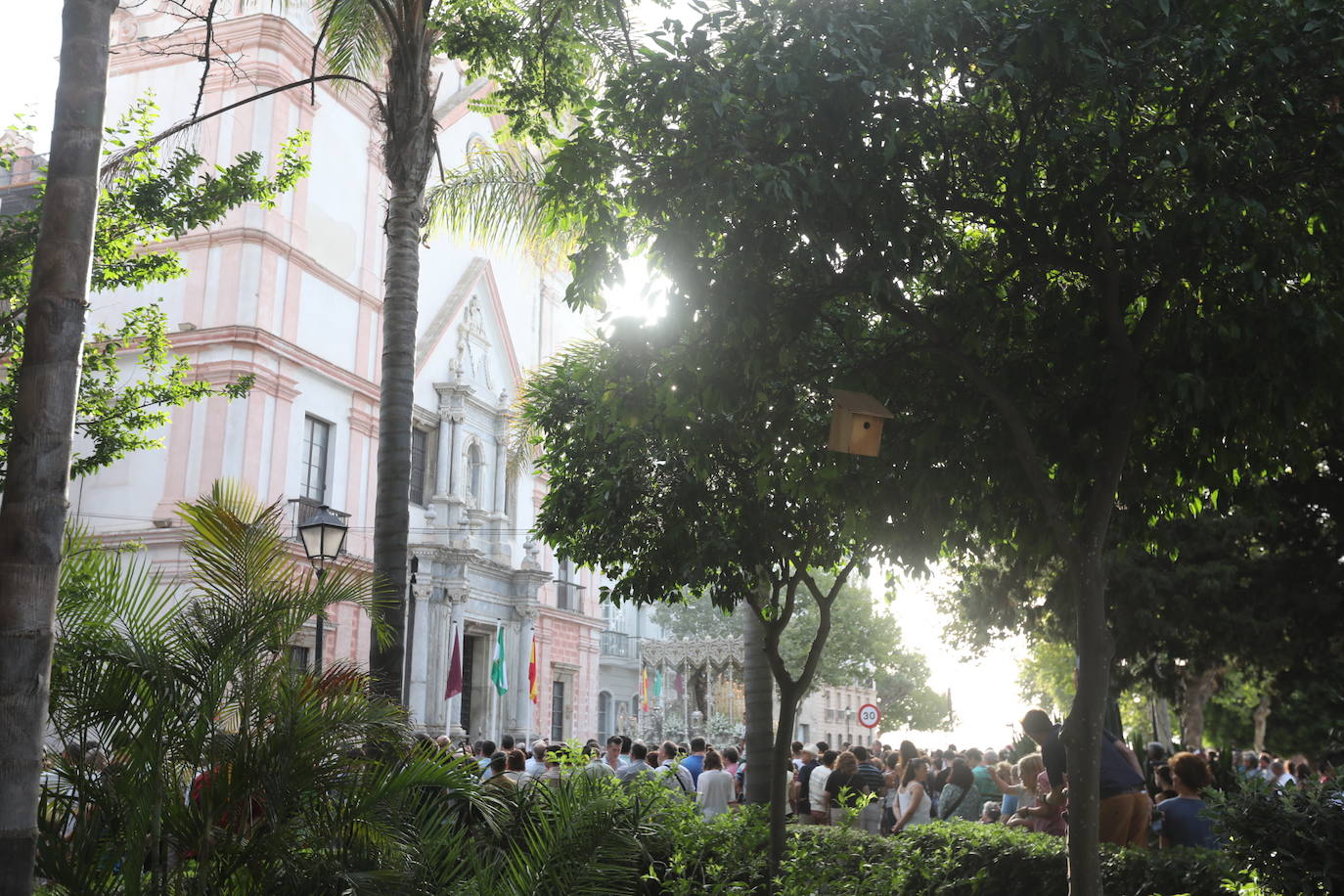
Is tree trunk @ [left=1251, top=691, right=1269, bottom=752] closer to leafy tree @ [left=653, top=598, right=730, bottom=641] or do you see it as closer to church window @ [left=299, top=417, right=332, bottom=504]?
leafy tree @ [left=653, top=598, right=730, bottom=641]

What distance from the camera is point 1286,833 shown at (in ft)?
19.1

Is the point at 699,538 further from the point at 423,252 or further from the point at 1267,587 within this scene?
the point at 423,252

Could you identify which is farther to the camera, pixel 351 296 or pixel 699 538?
pixel 351 296

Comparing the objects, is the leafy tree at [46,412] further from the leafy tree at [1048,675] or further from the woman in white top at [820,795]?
the leafy tree at [1048,675]

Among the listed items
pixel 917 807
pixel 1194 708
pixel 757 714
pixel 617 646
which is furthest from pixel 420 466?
pixel 917 807

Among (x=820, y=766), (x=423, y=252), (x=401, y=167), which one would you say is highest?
(x=423, y=252)

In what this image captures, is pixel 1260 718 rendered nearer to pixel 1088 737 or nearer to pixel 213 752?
pixel 1088 737

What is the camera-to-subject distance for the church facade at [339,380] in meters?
22.7

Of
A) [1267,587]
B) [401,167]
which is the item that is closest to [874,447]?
[401,167]

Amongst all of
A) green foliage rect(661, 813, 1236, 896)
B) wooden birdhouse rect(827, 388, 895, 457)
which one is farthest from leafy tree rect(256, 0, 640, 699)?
wooden birdhouse rect(827, 388, 895, 457)

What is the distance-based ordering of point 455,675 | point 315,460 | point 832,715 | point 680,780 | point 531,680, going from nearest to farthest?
point 680,780 < point 315,460 < point 455,675 < point 531,680 < point 832,715

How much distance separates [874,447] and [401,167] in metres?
7.50

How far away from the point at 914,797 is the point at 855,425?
19.9 ft

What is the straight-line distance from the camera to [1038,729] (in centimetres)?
878
